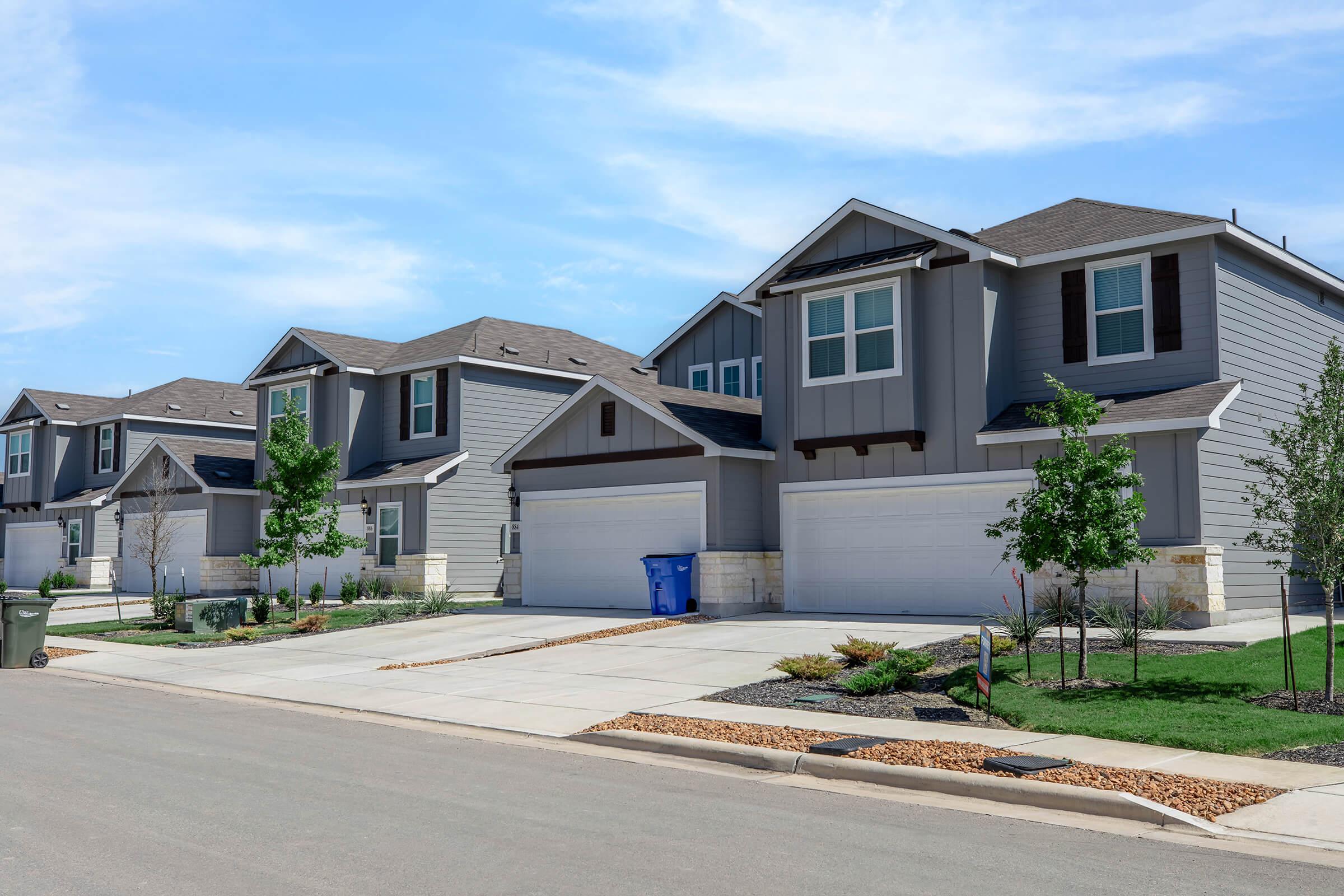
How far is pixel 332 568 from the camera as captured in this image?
3192 centimetres

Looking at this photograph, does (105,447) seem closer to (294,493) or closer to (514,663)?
(294,493)

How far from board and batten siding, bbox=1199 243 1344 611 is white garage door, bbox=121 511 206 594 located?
2826 centimetres

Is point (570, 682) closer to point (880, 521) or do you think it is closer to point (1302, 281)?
point (880, 521)

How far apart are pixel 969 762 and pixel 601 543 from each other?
15641 mm

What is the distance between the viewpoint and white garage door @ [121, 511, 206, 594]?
35.1 metres

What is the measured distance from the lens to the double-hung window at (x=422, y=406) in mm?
31281

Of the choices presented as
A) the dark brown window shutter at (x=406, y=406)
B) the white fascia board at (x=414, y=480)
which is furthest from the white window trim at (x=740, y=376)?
the dark brown window shutter at (x=406, y=406)

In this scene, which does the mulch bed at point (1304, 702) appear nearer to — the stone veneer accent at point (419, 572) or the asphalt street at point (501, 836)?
the asphalt street at point (501, 836)

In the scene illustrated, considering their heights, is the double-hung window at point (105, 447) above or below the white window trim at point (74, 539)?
above

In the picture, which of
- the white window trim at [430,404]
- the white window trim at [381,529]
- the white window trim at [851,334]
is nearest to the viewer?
the white window trim at [851,334]

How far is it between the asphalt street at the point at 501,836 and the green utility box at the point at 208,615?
12796 millimetres

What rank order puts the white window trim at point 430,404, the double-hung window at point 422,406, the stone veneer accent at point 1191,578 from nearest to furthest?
the stone veneer accent at point 1191,578 → the white window trim at point 430,404 → the double-hung window at point 422,406

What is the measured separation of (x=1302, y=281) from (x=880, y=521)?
9.15 m

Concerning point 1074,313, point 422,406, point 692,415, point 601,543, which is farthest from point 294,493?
point 1074,313
